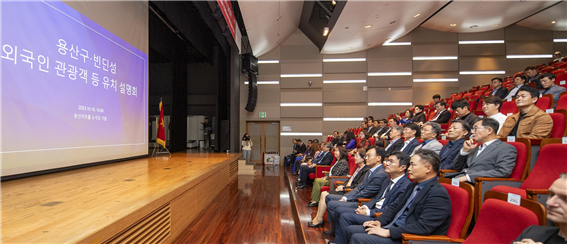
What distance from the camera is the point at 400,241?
1.63 metres

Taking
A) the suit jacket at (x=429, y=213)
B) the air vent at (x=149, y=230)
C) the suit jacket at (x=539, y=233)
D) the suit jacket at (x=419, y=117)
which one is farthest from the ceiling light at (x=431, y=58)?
the suit jacket at (x=539, y=233)

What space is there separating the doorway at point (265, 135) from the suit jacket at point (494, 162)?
7981mm

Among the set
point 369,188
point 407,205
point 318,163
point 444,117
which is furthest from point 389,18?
point 407,205

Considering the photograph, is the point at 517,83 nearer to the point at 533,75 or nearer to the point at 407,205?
the point at 533,75

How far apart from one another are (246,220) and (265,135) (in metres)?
6.60

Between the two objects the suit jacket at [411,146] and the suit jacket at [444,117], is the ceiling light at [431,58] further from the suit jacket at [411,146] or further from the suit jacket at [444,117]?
the suit jacket at [411,146]

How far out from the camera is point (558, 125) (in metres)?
2.34

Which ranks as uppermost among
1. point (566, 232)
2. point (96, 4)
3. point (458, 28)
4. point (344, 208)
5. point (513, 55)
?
Answer: point (458, 28)

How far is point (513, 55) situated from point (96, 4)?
1108cm

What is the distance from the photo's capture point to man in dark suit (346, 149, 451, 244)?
1519 mm

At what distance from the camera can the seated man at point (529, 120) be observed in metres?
2.33

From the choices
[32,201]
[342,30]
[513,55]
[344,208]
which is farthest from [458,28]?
[32,201]

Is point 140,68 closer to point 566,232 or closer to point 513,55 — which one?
point 566,232

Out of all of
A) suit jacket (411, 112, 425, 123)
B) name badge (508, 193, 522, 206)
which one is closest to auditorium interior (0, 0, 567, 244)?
name badge (508, 193, 522, 206)
